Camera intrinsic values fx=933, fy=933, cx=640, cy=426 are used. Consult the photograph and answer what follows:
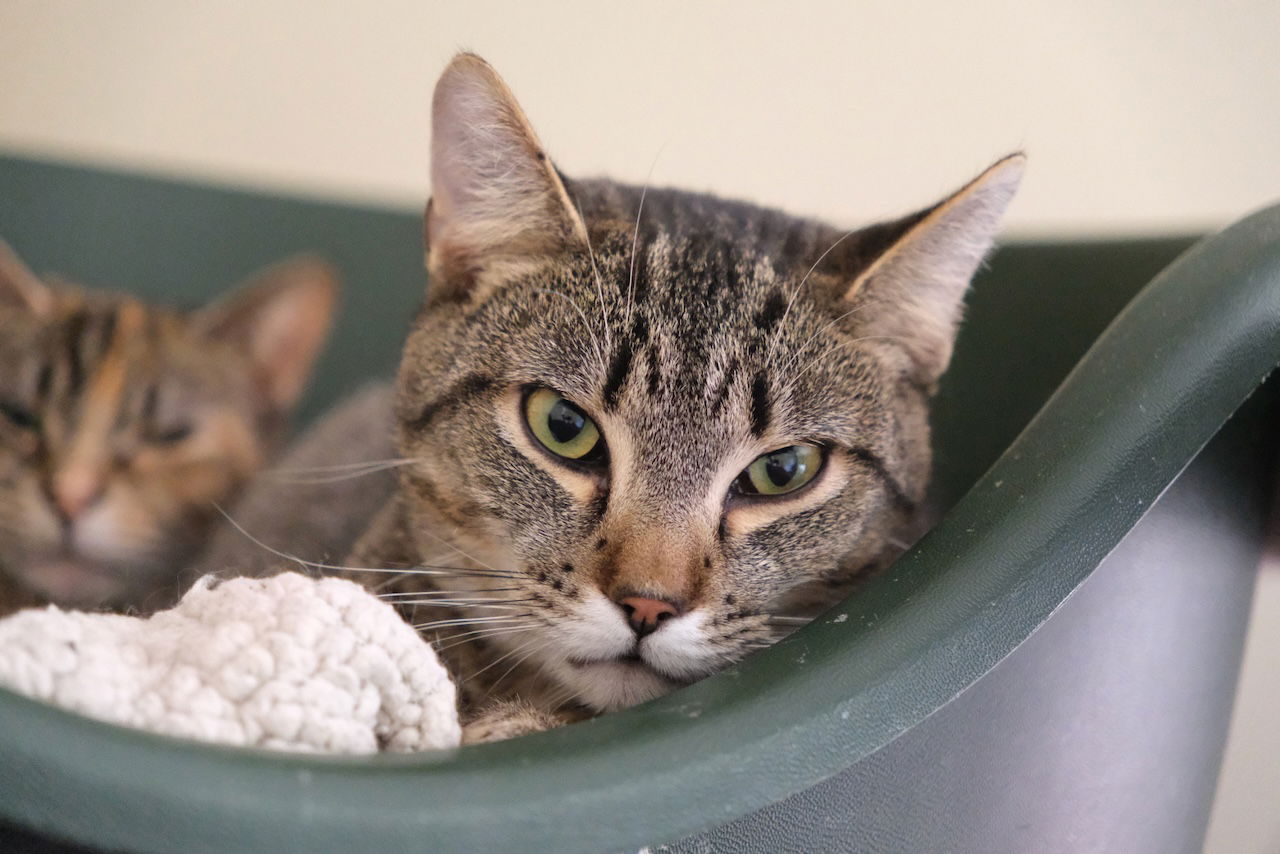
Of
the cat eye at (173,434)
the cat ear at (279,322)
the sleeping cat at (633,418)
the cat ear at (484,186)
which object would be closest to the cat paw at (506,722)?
the sleeping cat at (633,418)

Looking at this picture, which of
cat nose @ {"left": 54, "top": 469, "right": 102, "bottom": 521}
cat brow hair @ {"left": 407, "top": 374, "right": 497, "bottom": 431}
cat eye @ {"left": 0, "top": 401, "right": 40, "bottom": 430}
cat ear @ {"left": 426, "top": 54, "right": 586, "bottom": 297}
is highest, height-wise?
cat ear @ {"left": 426, "top": 54, "right": 586, "bottom": 297}

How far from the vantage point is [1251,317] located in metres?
0.84

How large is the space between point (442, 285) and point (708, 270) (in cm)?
34

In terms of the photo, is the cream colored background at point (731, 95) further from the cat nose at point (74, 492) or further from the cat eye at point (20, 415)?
the cat nose at point (74, 492)

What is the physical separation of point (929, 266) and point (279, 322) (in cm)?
136

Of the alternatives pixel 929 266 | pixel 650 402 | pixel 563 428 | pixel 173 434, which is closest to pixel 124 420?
pixel 173 434

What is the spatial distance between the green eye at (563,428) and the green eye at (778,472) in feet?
0.53

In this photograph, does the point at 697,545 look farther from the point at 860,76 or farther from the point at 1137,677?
the point at 860,76

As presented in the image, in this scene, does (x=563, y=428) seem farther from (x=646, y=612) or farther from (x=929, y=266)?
(x=929, y=266)

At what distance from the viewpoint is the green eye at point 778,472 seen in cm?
99

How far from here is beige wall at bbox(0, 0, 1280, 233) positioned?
1970mm

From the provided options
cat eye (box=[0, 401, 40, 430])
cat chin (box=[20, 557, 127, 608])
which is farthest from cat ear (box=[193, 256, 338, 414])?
cat chin (box=[20, 557, 127, 608])

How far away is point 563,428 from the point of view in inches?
39.2

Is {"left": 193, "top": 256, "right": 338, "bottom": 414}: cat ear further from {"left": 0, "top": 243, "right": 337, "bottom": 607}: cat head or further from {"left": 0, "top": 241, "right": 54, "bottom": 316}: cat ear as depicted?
{"left": 0, "top": 241, "right": 54, "bottom": 316}: cat ear
